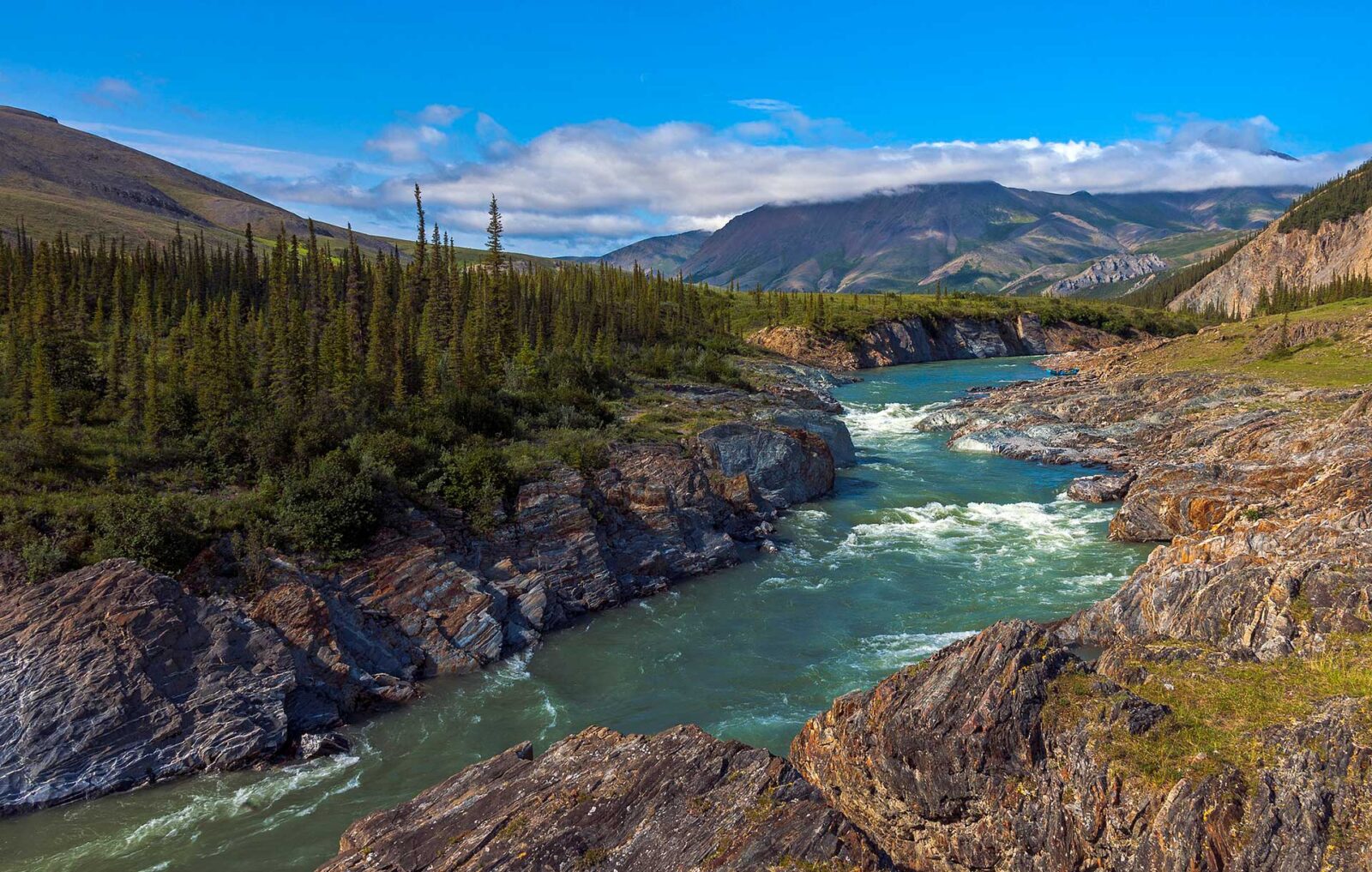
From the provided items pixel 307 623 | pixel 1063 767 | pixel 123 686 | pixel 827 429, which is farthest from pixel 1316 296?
pixel 123 686

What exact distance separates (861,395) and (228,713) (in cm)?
7610

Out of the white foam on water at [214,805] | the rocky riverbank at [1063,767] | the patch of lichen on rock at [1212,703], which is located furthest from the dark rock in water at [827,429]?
the white foam on water at [214,805]

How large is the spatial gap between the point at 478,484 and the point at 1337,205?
21939 centimetres

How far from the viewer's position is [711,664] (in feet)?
85.1

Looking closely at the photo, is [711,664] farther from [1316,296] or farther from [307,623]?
[1316,296]

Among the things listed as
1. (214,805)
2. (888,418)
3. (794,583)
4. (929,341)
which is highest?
(929,341)

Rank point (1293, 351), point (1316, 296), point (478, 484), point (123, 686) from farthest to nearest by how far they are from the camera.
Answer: point (1316, 296), point (1293, 351), point (478, 484), point (123, 686)

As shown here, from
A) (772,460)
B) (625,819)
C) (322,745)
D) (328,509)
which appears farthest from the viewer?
(772,460)

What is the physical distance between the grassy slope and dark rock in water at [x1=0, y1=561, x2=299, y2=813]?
223 feet

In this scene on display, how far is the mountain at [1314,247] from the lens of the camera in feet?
550

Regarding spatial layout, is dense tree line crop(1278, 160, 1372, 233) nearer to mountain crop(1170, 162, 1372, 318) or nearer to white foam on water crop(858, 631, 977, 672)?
mountain crop(1170, 162, 1372, 318)

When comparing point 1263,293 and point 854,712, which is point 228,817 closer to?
point 854,712

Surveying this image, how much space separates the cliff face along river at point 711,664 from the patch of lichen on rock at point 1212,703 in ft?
26.8

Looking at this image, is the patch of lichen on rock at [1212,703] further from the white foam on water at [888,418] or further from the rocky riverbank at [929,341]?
the rocky riverbank at [929,341]
